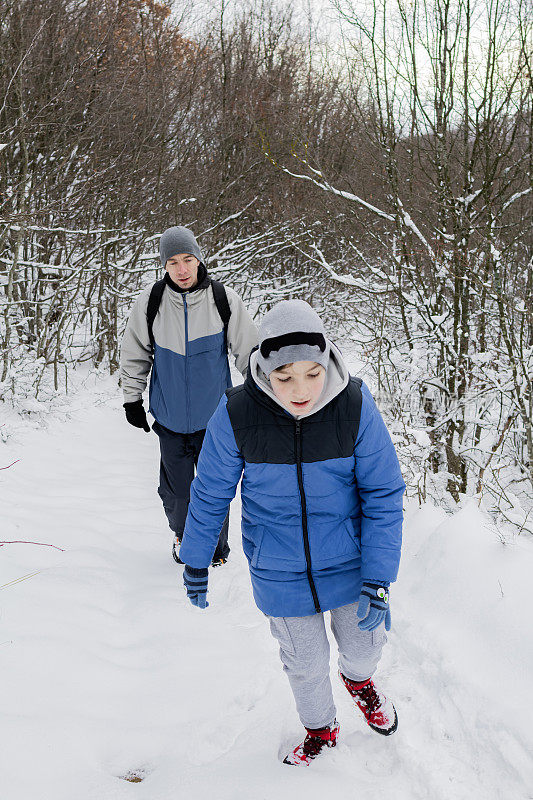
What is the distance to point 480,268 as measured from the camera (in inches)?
239

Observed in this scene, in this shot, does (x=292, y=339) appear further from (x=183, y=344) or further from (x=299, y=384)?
(x=183, y=344)

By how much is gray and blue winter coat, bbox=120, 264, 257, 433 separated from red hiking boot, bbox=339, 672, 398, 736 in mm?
1635

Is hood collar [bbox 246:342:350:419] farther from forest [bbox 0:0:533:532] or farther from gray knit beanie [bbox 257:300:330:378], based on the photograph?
forest [bbox 0:0:533:532]

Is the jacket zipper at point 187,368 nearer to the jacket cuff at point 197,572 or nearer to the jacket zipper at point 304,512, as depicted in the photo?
the jacket cuff at point 197,572

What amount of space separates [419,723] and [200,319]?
A: 219 centimetres

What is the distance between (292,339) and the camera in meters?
1.71

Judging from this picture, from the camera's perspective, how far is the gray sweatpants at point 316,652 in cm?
193

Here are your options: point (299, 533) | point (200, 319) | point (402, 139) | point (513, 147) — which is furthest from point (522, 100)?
point (299, 533)

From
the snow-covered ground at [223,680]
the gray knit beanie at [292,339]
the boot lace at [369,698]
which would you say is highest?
the gray knit beanie at [292,339]

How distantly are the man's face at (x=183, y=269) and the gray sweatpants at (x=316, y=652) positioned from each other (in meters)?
1.86

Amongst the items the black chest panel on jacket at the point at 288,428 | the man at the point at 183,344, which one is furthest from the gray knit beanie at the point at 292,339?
the man at the point at 183,344

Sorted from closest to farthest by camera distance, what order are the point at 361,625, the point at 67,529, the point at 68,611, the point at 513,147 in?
1. the point at 361,625
2. the point at 68,611
3. the point at 67,529
4. the point at 513,147

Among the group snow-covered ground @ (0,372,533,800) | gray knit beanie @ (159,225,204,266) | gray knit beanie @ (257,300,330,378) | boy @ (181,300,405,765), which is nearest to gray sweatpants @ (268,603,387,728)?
boy @ (181,300,405,765)

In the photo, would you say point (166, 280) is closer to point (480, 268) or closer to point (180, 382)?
point (180, 382)
